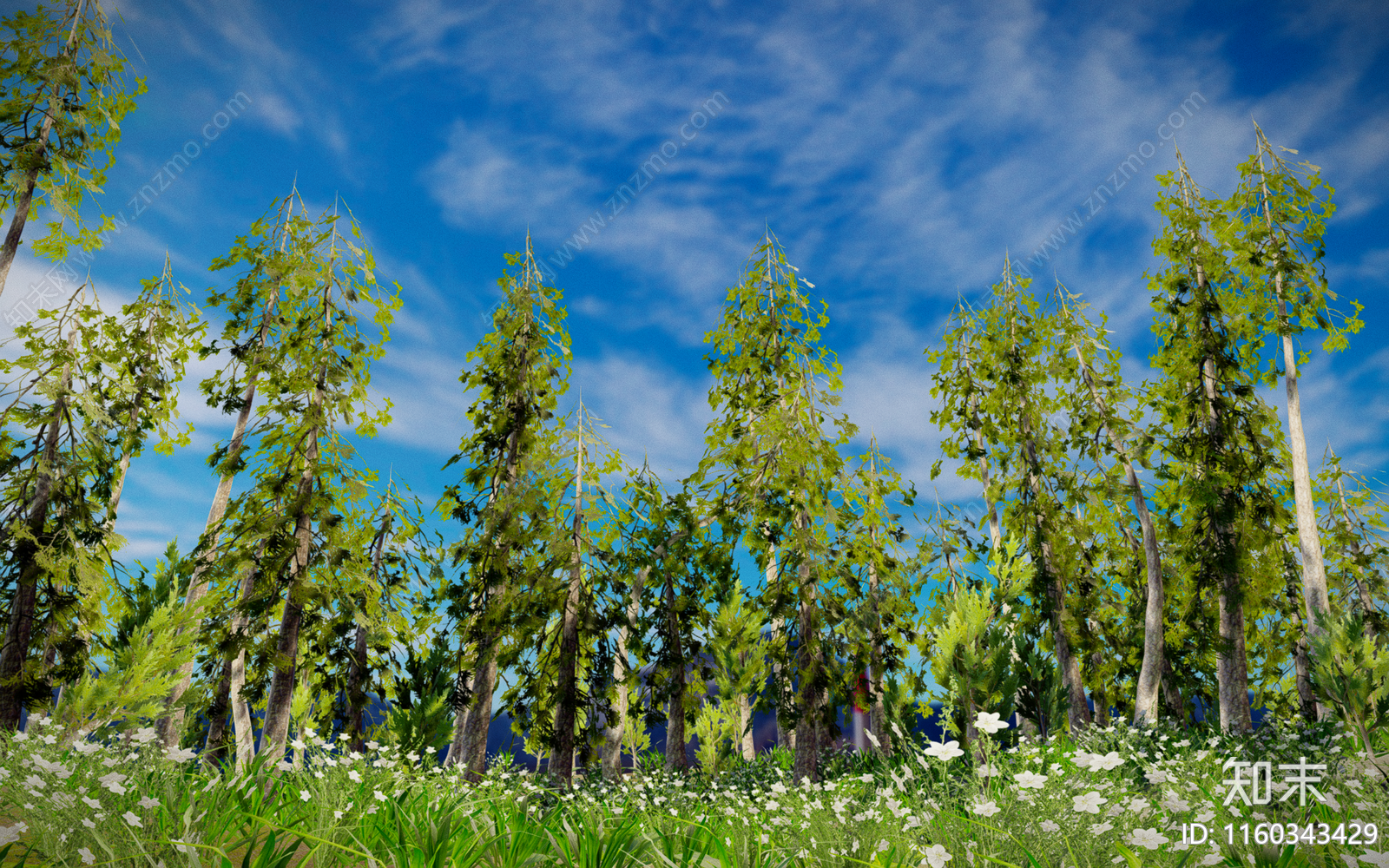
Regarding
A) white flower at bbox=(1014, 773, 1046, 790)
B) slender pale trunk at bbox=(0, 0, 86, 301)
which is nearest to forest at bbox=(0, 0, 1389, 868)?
slender pale trunk at bbox=(0, 0, 86, 301)

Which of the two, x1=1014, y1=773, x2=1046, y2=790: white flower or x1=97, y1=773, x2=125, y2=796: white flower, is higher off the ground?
x1=1014, y1=773, x2=1046, y2=790: white flower

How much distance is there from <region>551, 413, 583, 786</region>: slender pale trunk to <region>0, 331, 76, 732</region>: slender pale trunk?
25.3 ft

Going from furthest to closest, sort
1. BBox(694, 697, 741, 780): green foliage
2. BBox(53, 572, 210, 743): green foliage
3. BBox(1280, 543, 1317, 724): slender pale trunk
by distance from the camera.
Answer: BBox(694, 697, 741, 780): green foliage < BBox(1280, 543, 1317, 724): slender pale trunk < BBox(53, 572, 210, 743): green foliage

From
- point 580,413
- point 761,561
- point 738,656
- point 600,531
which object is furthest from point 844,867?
point 738,656

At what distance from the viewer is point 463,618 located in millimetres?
12125

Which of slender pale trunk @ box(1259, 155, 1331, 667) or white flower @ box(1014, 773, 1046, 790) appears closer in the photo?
white flower @ box(1014, 773, 1046, 790)

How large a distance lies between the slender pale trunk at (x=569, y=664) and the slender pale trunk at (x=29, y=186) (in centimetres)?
785

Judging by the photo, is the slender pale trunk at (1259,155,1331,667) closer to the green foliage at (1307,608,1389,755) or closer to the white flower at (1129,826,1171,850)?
the green foliage at (1307,608,1389,755)

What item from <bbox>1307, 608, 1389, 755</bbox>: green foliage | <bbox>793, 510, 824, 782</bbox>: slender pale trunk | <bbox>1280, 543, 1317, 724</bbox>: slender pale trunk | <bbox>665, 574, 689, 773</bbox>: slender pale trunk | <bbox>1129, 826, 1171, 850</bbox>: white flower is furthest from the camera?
<bbox>1280, 543, 1317, 724</bbox>: slender pale trunk

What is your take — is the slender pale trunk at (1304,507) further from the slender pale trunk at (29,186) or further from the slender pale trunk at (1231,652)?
the slender pale trunk at (29,186)

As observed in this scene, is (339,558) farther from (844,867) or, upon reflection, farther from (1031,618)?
(1031,618)

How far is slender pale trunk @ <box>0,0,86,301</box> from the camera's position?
30.8 ft

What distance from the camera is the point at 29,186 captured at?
9.95 metres

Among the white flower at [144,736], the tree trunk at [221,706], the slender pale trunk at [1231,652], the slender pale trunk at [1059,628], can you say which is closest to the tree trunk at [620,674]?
the tree trunk at [221,706]
